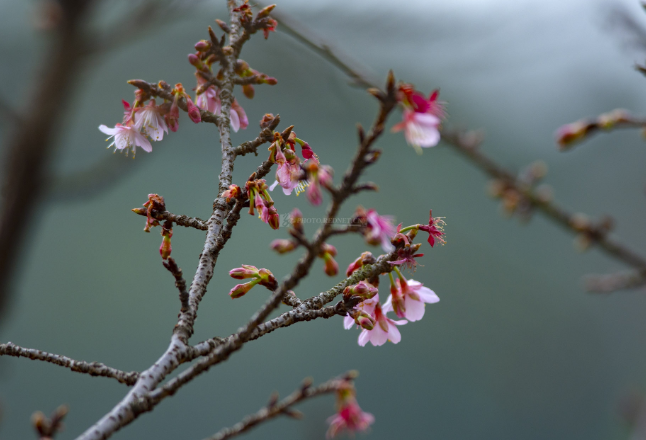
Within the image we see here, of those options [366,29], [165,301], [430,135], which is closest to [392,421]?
[165,301]

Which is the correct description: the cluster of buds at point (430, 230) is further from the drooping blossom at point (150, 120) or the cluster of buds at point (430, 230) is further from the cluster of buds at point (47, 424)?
the cluster of buds at point (47, 424)

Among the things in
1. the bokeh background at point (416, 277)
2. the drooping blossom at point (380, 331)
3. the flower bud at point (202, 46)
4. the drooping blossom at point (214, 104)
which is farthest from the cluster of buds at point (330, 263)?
the bokeh background at point (416, 277)

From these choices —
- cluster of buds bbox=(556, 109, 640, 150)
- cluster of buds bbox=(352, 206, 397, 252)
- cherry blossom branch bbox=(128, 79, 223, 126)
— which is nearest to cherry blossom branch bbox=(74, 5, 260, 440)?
cherry blossom branch bbox=(128, 79, 223, 126)

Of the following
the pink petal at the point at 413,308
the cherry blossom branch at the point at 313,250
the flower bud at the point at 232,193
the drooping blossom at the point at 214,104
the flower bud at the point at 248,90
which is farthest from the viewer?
the flower bud at the point at 248,90

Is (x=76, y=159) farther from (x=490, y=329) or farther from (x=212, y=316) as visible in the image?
(x=490, y=329)

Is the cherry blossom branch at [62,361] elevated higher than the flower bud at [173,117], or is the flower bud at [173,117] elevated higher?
the flower bud at [173,117]

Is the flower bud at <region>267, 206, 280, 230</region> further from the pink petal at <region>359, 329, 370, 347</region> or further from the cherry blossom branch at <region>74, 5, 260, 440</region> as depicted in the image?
the pink petal at <region>359, 329, 370, 347</region>

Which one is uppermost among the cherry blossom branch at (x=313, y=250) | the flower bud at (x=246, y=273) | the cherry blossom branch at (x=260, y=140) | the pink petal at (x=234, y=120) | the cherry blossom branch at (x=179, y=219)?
the pink petal at (x=234, y=120)

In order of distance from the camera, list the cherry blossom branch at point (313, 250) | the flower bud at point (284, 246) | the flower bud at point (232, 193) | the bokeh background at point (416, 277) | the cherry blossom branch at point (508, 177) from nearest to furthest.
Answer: the cherry blossom branch at point (313, 250) → the flower bud at point (284, 246) → the cherry blossom branch at point (508, 177) → the flower bud at point (232, 193) → the bokeh background at point (416, 277)
